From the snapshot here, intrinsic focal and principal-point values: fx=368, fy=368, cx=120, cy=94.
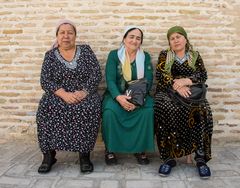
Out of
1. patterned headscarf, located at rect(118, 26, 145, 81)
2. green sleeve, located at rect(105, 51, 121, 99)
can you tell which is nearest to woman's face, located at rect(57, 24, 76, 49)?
green sleeve, located at rect(105, 51, 121, 99)

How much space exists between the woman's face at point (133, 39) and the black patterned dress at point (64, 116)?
674 millimetres

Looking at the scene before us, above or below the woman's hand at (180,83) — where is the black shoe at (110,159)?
below

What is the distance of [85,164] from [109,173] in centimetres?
29

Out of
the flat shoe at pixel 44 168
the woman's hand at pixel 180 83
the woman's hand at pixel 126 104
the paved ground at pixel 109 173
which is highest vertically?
the woman's hand at pixel 180 83

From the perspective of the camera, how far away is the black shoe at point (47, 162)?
406cm

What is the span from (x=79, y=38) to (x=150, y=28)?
0.97m

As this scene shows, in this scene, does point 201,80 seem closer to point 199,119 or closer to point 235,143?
point 199,119

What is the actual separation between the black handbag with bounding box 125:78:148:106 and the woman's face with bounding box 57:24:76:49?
2.87 ft

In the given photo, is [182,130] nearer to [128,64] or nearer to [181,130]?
[181,130]

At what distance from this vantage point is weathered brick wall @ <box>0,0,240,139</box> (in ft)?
16.1

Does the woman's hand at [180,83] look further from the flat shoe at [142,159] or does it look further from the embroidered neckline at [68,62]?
the embroidered neckline at [68,62]

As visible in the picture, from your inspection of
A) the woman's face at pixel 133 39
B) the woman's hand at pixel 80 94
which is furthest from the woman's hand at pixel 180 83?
the woman's hand at pixel 80 94

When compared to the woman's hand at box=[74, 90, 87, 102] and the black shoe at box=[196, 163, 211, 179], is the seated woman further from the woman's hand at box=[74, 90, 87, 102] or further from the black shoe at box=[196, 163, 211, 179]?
the black shoe at box=[196, 163, 211, 179]

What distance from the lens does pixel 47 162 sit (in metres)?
4.14
